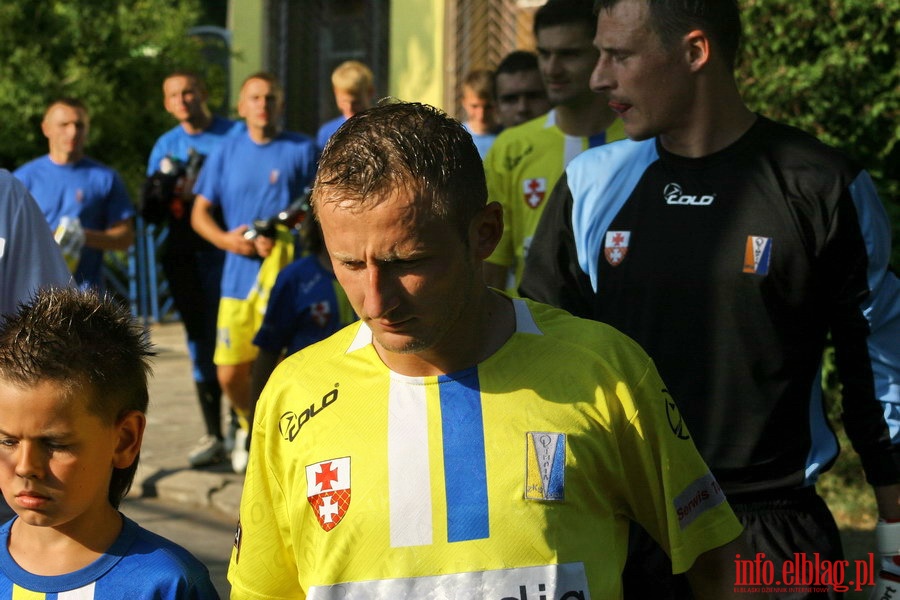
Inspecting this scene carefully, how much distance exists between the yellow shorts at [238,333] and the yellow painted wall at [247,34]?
9.21 metres

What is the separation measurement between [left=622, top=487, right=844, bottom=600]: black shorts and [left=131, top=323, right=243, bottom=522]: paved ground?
4.49m

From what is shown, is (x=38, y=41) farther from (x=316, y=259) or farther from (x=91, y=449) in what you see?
(x=91, y=449)

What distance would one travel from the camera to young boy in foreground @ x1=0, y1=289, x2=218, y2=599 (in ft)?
8.43

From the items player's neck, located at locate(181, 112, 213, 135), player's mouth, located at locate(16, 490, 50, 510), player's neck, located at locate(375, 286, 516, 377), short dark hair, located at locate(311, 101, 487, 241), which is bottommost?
player's mouth, located at locate(16, 490, 50, 510)

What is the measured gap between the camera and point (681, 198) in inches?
133

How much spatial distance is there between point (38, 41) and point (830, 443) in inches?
509

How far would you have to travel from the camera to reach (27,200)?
3.43 m

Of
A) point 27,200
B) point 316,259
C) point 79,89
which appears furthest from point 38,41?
point 27,200

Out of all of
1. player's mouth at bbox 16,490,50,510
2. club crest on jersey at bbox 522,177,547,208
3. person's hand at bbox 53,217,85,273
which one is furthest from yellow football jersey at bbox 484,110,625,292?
person's hand at bbox 53,217,85,273

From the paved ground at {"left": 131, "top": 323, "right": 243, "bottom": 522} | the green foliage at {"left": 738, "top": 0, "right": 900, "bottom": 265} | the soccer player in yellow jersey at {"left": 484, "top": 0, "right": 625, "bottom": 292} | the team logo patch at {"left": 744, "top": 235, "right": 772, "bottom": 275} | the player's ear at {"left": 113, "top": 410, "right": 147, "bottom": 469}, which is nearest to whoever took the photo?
the player's ear at {"left": 113, "top": 410, "right": 147, "bottom": 469}

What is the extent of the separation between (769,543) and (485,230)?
132cm

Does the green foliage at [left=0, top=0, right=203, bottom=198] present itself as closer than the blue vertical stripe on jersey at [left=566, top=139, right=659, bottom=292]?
No

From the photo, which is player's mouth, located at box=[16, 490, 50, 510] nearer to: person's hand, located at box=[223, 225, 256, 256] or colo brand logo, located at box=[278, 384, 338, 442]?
colo brand logo, located at box=[278, 384, 338, 442]

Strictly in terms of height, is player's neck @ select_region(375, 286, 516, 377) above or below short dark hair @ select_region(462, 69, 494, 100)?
below
